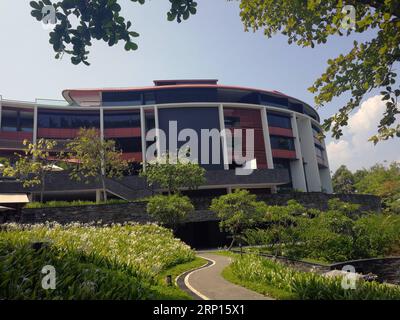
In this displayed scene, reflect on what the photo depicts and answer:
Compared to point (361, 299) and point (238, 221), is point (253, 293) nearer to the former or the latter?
point (361, 299)

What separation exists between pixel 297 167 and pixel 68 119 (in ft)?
126

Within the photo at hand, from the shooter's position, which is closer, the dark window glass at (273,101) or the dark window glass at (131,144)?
the dark window glass at (131,144)

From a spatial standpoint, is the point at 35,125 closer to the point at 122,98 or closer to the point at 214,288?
the point at 122,98

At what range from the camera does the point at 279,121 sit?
169 feet

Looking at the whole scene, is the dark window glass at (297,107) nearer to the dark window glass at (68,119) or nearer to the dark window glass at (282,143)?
the dark window glass at (282,143)

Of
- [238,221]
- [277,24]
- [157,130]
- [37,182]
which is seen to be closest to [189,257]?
[238,221]

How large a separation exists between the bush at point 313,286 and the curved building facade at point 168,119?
96.0 feet

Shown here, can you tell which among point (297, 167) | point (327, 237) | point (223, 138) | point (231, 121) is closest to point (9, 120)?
point (223, 138)

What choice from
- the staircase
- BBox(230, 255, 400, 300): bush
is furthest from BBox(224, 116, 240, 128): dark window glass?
BBox(230, 255, 400, 300): bush

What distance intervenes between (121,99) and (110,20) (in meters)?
45.9

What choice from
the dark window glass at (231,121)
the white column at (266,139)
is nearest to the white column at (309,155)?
the white column at (266,139)

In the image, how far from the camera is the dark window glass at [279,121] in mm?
50234

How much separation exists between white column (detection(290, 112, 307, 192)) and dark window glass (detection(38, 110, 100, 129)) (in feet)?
108

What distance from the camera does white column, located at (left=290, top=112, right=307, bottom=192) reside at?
166ft
